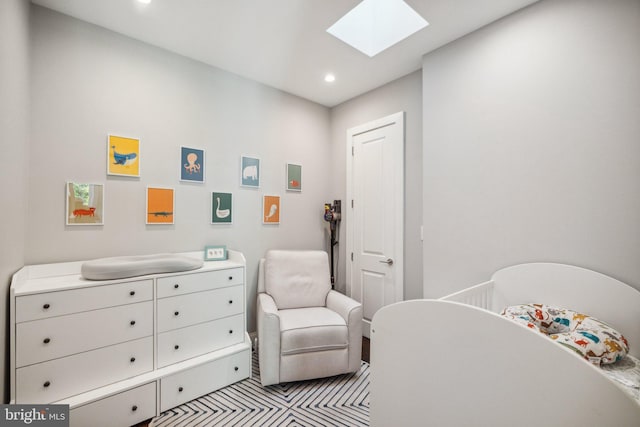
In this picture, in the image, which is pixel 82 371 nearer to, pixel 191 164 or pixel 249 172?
pixel 191 164

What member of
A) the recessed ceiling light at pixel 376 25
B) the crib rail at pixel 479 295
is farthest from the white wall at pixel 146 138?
the crib rail at pixel 479 295

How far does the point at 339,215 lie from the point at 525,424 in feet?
8.21

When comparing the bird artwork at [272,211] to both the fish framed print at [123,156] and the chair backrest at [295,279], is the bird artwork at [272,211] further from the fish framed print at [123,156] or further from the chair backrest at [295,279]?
the fish framed print at [123,156]

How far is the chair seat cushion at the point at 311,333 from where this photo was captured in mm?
1985

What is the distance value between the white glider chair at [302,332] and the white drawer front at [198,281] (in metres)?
0.33

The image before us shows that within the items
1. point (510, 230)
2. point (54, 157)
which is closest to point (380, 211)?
point (510, 230)

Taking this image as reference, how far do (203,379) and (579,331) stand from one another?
87.2 inches

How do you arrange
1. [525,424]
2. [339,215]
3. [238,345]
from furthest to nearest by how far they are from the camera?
[339,215], [238,345], [525,424]

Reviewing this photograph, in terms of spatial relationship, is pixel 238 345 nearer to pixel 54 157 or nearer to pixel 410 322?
pixel 410 322

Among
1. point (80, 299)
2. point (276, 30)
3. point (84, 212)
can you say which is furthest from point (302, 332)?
point (276, 30)

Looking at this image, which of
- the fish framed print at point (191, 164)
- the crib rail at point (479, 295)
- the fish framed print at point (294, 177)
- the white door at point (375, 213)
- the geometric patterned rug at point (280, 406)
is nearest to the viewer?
the crib rail at point (479, 295)

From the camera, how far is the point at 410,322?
1094mm

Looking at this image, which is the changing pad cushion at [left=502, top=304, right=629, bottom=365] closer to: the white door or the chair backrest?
the white door

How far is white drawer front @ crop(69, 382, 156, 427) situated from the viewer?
4.84 feet
